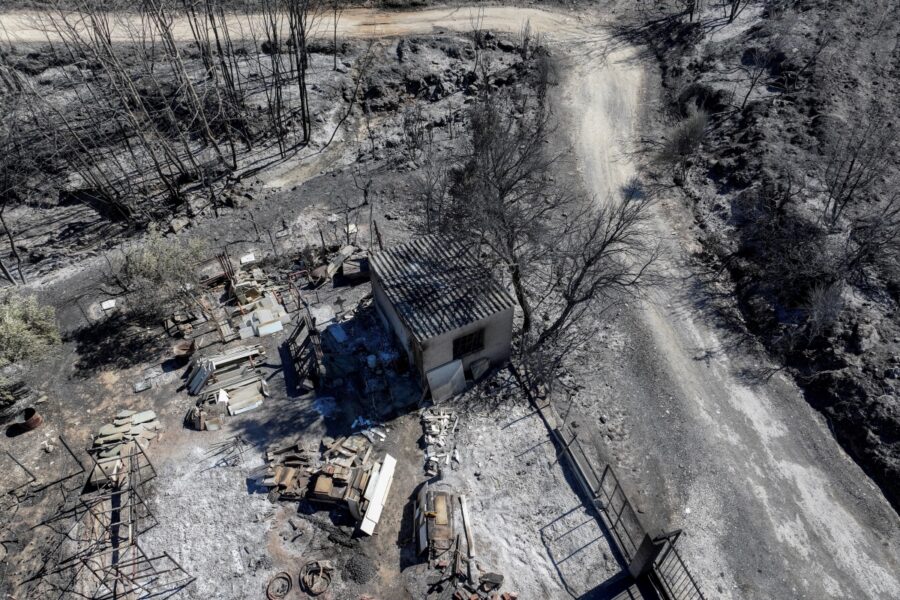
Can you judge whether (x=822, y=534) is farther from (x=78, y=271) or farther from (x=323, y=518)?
(x=78, y=271)

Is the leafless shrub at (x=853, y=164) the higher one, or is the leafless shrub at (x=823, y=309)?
the leafless shrub at (x=853, y=164)

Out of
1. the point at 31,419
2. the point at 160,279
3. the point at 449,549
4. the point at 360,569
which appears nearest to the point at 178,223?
the point at 160,279

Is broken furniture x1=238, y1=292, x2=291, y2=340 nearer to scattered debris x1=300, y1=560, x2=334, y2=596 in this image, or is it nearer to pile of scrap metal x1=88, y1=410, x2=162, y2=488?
pile of scrap metal x1=88, y1=410, x2=162, y2=488

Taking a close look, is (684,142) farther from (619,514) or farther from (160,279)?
(160,279)

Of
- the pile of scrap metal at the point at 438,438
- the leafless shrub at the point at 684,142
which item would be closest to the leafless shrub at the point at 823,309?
the leafless shrub at the point at 684,142

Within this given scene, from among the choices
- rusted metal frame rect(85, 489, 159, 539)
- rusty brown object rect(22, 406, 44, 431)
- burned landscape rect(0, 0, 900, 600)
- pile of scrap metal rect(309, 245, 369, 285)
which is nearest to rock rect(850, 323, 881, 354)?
burned landscape rect(0, 0, 900, 600)

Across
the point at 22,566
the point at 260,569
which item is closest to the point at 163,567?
the point at 260,569

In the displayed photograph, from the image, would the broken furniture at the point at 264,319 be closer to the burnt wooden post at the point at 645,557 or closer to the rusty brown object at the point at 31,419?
the rusty brown object at the point at 31,419
